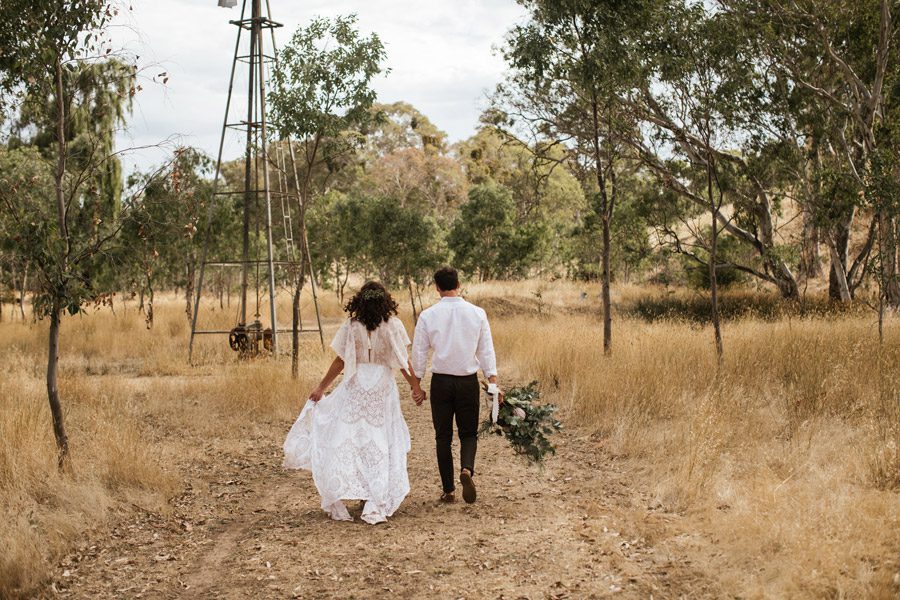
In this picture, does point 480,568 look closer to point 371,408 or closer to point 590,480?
point 371,408

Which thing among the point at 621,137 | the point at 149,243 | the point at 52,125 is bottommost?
the point at 149,243

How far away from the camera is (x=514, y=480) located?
811 centimetres

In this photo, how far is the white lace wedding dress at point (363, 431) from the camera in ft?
22.2

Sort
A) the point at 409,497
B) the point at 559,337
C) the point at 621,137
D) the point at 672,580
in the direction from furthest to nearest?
the point at 621,137 → the point at 559,337 → the point at 409,497 → the point at 672,580

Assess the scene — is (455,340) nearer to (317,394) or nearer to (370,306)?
(370,306)

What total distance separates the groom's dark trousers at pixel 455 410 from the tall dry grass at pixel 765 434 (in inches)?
64.4

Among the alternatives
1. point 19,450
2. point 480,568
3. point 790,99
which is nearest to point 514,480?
point 480,568

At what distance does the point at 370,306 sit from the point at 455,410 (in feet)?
3.56

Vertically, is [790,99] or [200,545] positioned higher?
[790,99]

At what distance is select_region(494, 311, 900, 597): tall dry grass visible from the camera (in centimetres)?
509

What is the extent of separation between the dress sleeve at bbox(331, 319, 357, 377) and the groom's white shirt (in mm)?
529

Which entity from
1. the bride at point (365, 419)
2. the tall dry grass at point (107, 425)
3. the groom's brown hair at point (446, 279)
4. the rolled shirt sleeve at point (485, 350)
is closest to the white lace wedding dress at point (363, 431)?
the bride at point (365, 419)

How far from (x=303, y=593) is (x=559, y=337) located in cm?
1084

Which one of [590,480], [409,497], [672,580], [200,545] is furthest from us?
[590,480]
